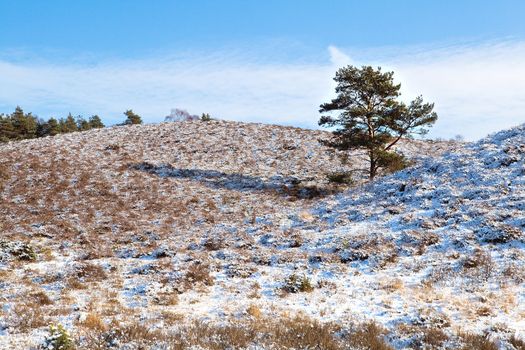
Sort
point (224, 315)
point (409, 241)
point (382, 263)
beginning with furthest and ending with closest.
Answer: point (409, 241), point (382, 263), point (224, 315)

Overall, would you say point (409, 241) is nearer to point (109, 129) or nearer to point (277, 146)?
point (277, 146)

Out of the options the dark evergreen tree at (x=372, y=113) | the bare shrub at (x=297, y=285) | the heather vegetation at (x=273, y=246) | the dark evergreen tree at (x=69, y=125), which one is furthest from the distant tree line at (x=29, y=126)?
the bare shrub at (x=297, y=285)

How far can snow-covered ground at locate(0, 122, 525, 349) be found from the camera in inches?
446

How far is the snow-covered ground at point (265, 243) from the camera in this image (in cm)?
1133

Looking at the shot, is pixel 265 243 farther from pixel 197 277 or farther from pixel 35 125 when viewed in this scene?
pixel 35 125

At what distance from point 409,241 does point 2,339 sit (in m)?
14.6

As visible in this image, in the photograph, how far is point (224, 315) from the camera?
439 inches

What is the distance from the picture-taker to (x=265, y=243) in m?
19.6

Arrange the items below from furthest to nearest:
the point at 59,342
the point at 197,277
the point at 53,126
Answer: the point at 53,126
the point at 197,277
the point at 59,342

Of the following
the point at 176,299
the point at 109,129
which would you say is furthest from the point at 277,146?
the point at 176,299

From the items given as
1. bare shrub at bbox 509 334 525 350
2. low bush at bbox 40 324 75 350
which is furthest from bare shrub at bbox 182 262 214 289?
bare shrub at bbox 509 334 525 350

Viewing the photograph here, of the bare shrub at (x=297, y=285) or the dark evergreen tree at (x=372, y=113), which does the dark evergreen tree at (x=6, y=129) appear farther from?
the bare shrub at (x=297, y=285)

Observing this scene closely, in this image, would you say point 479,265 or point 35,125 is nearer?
point 479,265

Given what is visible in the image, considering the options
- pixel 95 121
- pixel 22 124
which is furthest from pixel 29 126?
pixel 95 121
